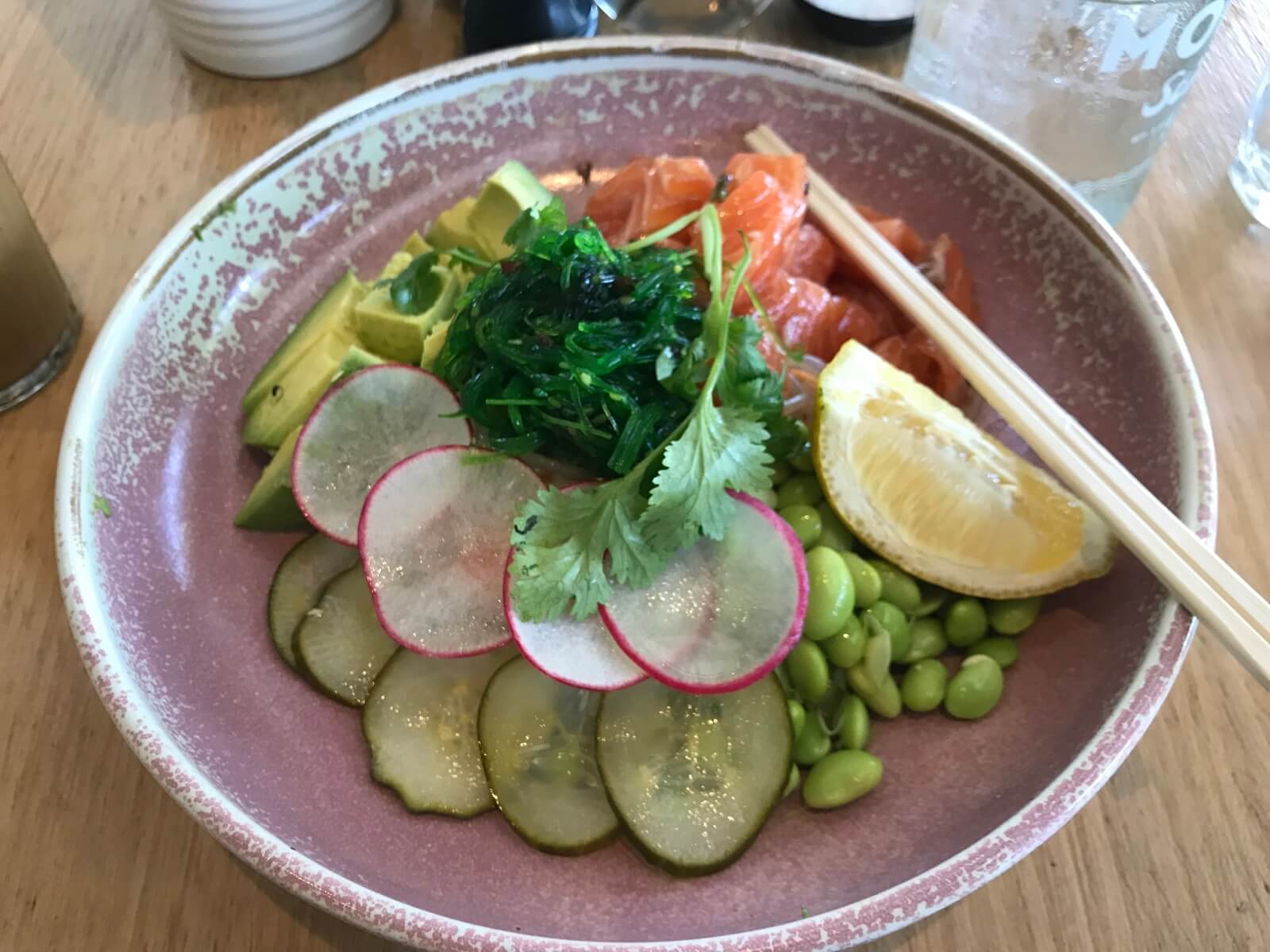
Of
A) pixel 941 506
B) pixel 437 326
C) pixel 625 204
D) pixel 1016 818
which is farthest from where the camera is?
pixel 625 204

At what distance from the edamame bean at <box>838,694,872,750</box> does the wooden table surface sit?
0.24m

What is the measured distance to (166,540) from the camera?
1.35 m

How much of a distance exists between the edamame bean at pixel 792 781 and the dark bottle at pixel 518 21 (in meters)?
1.60

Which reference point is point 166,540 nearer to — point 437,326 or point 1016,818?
point 437,326

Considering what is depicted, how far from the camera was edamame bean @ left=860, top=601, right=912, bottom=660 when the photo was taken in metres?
1.24

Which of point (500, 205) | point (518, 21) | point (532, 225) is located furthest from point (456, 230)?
point (518, 21)

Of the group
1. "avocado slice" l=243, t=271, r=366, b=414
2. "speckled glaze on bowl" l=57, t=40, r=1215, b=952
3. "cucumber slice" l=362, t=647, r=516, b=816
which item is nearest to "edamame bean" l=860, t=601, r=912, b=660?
"speckled glaze on bowl" l=57, t=40, r=1215, b=952

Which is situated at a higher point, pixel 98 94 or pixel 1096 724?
pixel 1096 724

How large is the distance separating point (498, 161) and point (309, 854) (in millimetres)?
1247

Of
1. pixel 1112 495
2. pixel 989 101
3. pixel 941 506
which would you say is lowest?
pixel 941 506

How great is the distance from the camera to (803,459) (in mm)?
1373

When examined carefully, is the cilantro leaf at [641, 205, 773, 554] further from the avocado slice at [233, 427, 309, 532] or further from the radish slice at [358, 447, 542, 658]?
the avocado slice at [233, 427, 309, 532]

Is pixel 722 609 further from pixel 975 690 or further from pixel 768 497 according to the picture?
pixel 975 690

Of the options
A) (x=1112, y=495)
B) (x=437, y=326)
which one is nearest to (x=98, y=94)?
(x=437, y=326)
